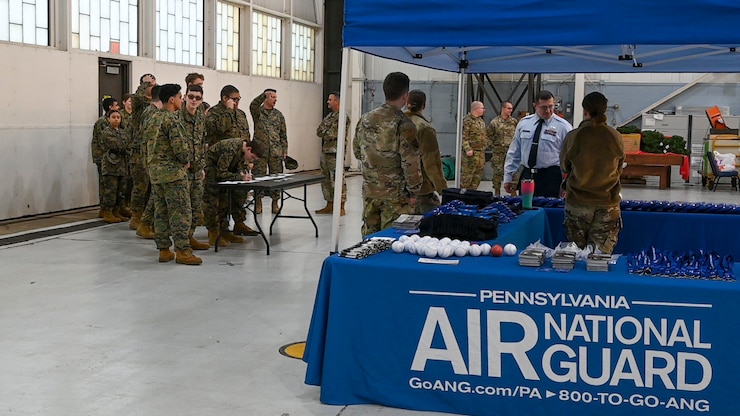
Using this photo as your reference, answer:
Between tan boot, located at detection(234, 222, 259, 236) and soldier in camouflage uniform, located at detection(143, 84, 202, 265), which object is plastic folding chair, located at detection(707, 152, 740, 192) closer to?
tan boot, located at detection(234, 222, 259, 236)

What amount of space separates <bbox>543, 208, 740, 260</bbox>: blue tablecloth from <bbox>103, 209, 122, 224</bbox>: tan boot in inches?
235

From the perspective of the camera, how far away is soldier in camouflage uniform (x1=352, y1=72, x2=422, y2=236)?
5535mm

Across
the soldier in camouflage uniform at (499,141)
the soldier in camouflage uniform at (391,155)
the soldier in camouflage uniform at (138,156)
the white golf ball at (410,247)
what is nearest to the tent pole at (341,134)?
the white golf ball at (410,247)

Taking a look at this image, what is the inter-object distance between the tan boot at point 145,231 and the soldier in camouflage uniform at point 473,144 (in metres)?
4.85

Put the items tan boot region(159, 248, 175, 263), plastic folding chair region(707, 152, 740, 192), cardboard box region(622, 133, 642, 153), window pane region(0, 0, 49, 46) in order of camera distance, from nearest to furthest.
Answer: tan boot region(159, 248, 175, 263) < window pane region(0, 0, 49, 46) < plastic folding chair region(707, 152, 740, 192) < cardboard box region(622, 133, 642, 153)

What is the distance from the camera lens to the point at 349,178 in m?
18.7

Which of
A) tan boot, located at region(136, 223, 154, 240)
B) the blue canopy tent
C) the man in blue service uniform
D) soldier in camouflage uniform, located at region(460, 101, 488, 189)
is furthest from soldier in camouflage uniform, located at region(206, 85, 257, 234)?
the blue canopy tent

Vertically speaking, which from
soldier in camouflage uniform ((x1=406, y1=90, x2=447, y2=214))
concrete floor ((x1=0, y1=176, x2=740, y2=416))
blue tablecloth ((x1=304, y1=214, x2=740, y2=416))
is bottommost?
concrete floor ((x1=0, y1=176, x2=740, y2=416))

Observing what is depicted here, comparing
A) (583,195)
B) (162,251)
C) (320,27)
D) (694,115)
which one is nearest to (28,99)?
(162,251)

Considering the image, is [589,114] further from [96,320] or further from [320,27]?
[320,27]

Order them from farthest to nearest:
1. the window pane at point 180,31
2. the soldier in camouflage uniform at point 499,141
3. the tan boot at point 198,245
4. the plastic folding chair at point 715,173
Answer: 1. the plastic folding chair at point 715,173
2. the window pane at point 180,31
3. the soldier in camouflage uniform at point 499,141
4. the tan boot at point 198,245

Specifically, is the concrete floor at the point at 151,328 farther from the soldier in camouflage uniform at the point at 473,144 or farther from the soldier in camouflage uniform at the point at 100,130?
the soldier in camouflage uniform at the point at 473,144

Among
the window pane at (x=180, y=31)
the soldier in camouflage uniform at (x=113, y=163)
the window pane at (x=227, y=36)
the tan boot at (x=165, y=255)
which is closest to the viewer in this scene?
the tan boot at (x=165, y=255)

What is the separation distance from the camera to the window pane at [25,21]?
34.6ft
